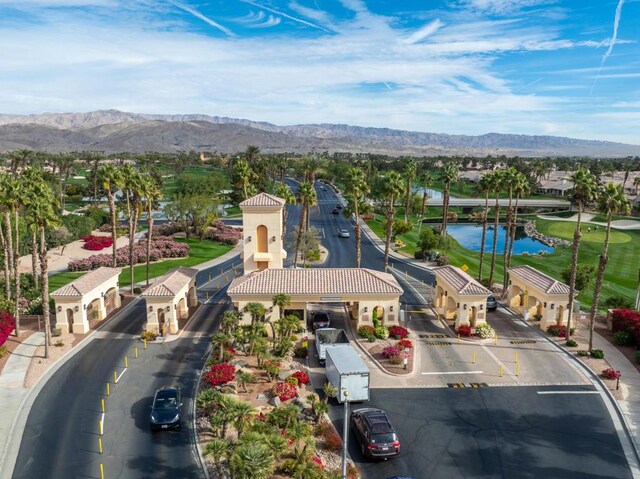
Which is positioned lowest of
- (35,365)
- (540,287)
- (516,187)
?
(35,365)

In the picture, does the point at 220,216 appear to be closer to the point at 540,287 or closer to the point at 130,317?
the point at 130,317

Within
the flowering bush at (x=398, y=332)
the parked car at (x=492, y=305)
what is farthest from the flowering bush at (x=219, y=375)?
the parked car at (x=492, y=305)

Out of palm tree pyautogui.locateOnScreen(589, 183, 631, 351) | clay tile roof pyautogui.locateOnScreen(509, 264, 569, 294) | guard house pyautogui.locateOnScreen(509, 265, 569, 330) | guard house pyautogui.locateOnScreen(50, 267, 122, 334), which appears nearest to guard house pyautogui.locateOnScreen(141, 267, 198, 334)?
guard house pyautogui.locateOnScreen(50, 267, 122, 334)

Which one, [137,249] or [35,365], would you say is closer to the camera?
[35,365]

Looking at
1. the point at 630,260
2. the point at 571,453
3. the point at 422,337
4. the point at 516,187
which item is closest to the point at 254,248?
the point at 422,337

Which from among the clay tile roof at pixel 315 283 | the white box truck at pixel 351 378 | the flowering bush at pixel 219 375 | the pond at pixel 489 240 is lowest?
the pond at pixel 489 240

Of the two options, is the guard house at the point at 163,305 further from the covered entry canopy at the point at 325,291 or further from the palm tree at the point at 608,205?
the palm tree at the point at 608,205
